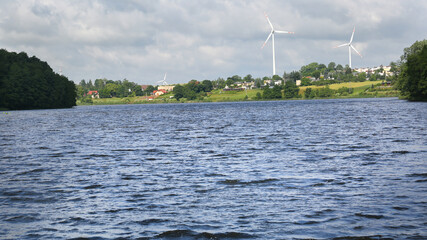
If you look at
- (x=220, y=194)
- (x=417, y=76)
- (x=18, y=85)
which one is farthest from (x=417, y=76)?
(x=220, y=194)

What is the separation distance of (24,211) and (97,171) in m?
10.3

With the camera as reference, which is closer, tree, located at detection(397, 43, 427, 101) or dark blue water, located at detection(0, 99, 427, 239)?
dark blue water, located at detection(0, 99, 427, 239)

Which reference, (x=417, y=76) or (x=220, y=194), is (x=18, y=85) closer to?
(x=417, y=76)

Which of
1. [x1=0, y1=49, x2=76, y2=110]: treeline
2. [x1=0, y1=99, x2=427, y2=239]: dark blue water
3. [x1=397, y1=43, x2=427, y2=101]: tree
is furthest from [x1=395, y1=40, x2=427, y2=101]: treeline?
[x1=0, y1=49, x2=76, y2=110]: treeline

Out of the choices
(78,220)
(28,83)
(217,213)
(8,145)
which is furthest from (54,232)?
(28,83)

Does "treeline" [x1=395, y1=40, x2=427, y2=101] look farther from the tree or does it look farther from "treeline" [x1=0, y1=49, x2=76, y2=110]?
"treeline" [x1=0, y1=49, x2=76, y2=110]

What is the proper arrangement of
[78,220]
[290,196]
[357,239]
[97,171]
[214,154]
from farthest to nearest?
[214,154]
[97,171]
[290,196]
[78,220]
[357,239]

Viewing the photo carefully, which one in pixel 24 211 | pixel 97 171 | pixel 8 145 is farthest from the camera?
pixel 8 145

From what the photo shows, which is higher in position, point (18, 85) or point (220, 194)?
point (18, 85)

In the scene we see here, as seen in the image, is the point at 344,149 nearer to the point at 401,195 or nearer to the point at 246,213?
the point at 401,195

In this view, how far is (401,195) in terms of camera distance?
66.3ft

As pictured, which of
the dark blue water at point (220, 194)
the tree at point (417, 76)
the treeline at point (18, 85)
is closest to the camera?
the dark blue water at point (220, 194)

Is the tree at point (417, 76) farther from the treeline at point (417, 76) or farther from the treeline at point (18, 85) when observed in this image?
the treeline at point (18, 85)

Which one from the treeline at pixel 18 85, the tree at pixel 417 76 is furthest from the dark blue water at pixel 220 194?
the treeline at pixel 18 85
